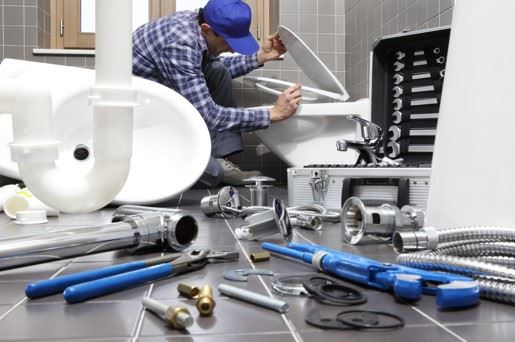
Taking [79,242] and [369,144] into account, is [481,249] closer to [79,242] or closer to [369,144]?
[79,242]

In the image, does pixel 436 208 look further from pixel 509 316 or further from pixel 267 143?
pixel 267 143

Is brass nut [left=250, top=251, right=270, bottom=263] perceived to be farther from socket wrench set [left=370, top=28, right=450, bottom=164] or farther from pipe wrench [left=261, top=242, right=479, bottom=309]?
socket wrench set [left=370, top=28, right=450, bottom=164]

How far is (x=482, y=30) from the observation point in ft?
2.72

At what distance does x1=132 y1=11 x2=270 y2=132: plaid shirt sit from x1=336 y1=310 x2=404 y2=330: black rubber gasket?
150 centimetres

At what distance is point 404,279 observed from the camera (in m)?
0.59

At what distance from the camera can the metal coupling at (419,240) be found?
75 centimetres

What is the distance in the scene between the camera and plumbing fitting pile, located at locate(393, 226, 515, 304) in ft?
2.03

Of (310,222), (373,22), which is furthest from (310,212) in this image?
(373,22)

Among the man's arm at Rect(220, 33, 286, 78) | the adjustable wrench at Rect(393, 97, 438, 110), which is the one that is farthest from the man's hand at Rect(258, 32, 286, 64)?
the adjustable wrench at Rect(393, 97, 438, 110)

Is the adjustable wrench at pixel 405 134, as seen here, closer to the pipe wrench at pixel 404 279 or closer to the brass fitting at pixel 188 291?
the pipe wrench at pixel 404 279

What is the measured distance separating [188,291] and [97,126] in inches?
11.1

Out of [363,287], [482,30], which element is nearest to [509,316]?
[363,287]

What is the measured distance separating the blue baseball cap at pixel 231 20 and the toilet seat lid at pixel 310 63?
0.18 metres

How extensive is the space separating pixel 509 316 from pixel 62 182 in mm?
608
